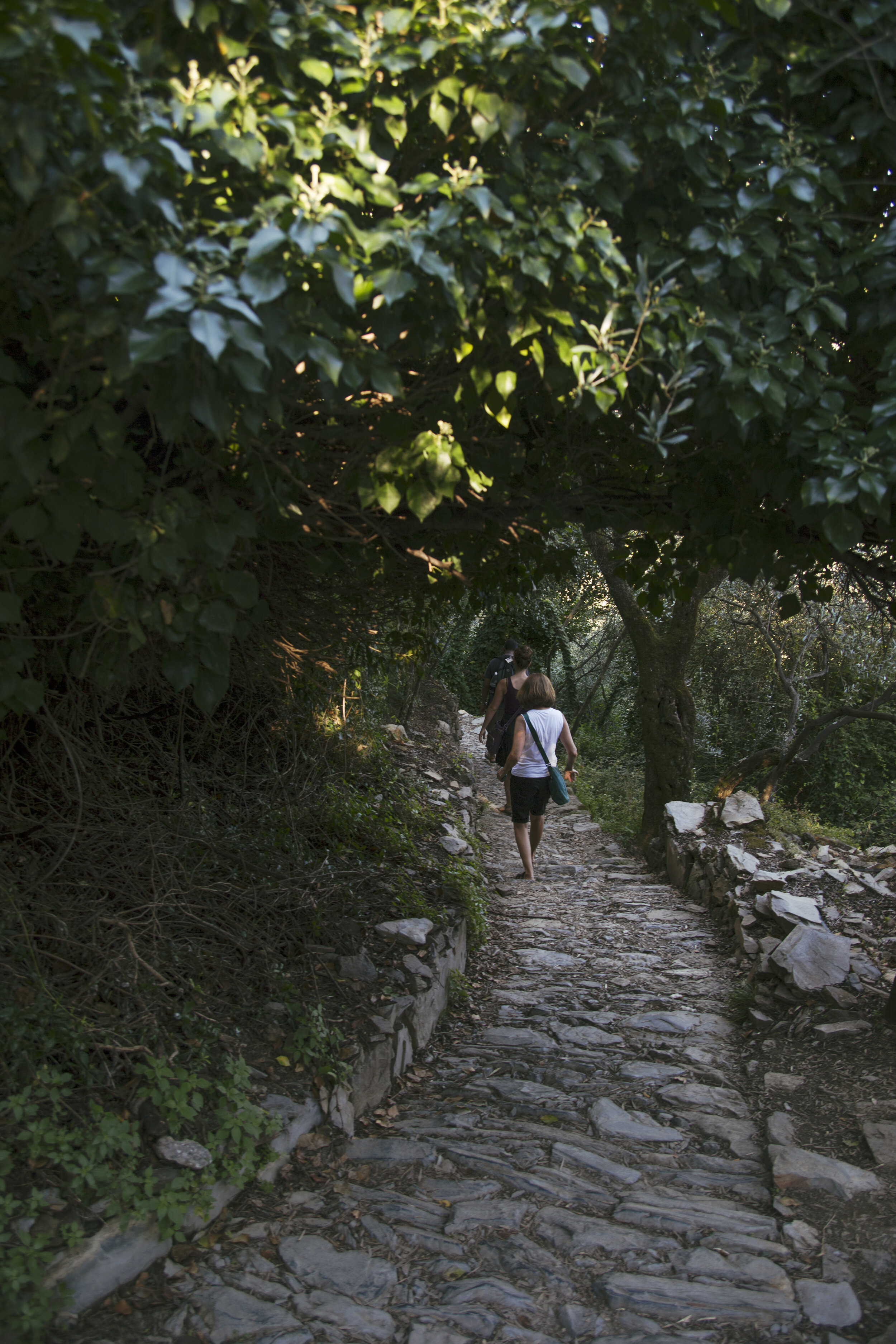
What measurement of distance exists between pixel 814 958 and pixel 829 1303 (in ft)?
8.71

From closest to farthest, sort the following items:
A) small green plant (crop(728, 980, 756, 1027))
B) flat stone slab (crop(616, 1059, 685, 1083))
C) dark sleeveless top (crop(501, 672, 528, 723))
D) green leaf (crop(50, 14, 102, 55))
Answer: green leaf (crop(50, 14, 102, 55)) < flat stone slab (crop(616, 1059, 685, 1083)) < small green plant (crop(728, 980, 756, 1027)) < dark sleeveless top (crop(501, 672, 528, 723))

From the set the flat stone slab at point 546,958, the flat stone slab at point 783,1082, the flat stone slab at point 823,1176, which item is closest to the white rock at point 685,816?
the flat stone slab at point 546,958

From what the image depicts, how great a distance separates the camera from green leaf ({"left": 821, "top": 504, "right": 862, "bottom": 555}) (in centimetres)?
252

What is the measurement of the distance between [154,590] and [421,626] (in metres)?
3.49

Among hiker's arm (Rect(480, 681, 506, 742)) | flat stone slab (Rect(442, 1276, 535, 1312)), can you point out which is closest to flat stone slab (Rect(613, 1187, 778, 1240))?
flat stone slab (Rect(442, 1276, 535, 1312))

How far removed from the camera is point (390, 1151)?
369 centimetres

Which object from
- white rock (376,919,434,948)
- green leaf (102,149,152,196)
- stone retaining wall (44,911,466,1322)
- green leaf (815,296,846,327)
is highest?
green leaf (815,296,846,327)

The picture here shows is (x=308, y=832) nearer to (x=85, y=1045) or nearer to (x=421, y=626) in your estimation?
(x=421, y=626)

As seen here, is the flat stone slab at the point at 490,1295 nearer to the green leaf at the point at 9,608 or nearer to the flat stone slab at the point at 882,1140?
the flat stone slab at the point at 882,1140

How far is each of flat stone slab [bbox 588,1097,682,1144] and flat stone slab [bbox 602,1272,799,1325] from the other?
1.01m

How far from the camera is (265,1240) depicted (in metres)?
2.99

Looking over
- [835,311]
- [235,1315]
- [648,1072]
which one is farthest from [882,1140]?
[835,311]

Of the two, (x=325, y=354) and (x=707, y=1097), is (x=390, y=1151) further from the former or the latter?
(x=325, y=354)

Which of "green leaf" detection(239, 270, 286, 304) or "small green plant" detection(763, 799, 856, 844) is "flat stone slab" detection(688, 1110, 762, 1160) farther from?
"small green plant" detection(763, 799, 856, 844)
